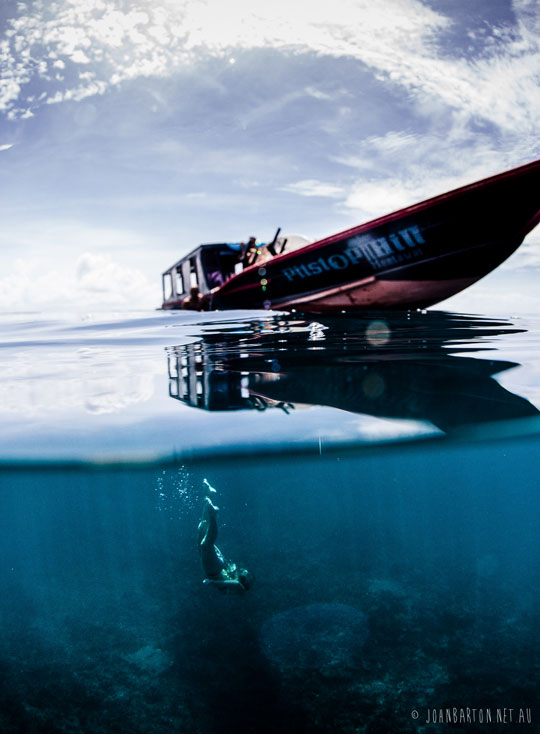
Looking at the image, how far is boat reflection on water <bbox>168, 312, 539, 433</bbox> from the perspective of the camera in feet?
20.8

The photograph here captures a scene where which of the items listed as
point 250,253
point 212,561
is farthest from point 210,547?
point 250,253

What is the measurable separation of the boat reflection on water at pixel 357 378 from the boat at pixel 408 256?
10.5 feet

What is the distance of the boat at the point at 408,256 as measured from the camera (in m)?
10.5

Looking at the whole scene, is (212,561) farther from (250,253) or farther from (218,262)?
(218,262)

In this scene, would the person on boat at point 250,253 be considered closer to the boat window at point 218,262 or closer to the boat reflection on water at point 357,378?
the boat window at point 218,262

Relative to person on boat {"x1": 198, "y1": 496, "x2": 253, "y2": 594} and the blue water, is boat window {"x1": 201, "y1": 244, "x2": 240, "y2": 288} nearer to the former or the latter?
Result: the blue water

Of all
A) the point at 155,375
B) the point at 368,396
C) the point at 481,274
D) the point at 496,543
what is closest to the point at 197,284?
the point at 481,274

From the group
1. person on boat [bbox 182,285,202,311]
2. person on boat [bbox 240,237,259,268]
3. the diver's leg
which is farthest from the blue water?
person on boat [bbox 182,285,202,311]

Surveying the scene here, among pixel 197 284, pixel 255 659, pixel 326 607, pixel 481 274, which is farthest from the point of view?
pixel 197 284

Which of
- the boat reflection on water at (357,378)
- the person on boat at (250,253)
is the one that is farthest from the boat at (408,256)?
the boat reflection on water at (357,378)

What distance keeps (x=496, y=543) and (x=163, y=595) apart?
38.7 meters

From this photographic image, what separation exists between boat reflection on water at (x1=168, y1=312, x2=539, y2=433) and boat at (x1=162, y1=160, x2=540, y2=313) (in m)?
3.20

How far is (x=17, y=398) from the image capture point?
644cm

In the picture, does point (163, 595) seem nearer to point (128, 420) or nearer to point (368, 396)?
point (128, 420)
